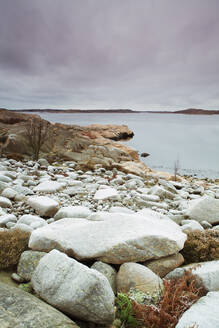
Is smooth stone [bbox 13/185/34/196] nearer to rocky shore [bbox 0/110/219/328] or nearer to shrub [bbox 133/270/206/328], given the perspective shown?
rocky shore [bbox 0/110/219/328]

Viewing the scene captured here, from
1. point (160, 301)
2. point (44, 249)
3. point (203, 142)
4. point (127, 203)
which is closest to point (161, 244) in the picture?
point (160, 301)

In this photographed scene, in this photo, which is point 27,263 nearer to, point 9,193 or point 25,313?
point 25,313

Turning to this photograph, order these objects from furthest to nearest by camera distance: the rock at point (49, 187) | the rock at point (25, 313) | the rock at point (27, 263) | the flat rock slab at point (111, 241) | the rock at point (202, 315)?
the rock at point (49, 187) → the flat rock slab at point (111, 241) → the rock at point (27, 263) → the rock at point (202, 315) → the rock at point (25, 313)

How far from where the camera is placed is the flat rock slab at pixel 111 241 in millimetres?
3318

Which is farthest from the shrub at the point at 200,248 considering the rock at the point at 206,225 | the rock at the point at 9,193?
the rock at the point at 9,193

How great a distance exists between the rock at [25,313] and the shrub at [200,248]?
95.3 inches

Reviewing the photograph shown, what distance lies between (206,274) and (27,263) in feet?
8.35

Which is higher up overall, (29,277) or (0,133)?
(0,133)

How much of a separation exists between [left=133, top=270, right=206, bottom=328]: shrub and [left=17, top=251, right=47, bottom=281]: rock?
148 centimetres

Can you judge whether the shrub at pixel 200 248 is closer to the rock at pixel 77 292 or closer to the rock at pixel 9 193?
the rock at pixel 77 292

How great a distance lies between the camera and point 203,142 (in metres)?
32.6

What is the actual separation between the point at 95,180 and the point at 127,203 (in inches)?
116

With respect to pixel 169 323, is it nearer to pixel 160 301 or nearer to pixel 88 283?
pixel 160 301

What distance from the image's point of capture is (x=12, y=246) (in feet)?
10.9
